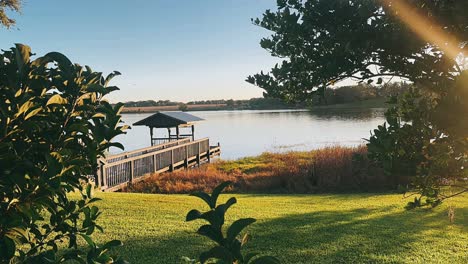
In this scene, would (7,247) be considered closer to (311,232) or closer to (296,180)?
(311,232)

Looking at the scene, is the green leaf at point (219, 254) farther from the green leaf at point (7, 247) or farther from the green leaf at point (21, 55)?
the green leaf at point (21, 55)

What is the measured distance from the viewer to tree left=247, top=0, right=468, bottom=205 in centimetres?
209

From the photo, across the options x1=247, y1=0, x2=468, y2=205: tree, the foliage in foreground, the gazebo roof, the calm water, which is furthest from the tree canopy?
the gazebo roof

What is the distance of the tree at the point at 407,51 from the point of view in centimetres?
209

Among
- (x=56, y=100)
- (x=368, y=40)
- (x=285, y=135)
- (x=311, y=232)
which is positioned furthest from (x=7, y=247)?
(x=285, y=135)

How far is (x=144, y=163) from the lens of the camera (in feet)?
56.6

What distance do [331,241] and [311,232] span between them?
0.52 m

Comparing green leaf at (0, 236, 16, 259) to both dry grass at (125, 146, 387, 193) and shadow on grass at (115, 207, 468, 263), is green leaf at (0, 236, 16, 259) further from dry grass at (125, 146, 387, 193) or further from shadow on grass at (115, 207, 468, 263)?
dry grass at (125, 146, 387, 193)

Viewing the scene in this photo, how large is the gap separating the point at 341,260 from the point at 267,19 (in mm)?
3356

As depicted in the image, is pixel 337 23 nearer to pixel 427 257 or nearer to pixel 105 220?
pixel 427 257

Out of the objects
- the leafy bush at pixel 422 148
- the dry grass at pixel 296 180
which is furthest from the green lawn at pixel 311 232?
the dry grass at pixel 296 180

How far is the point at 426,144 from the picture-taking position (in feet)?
7.57

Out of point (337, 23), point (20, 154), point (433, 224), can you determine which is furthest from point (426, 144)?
point (433, 224)

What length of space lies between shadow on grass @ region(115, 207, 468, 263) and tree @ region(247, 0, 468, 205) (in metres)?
2.90
